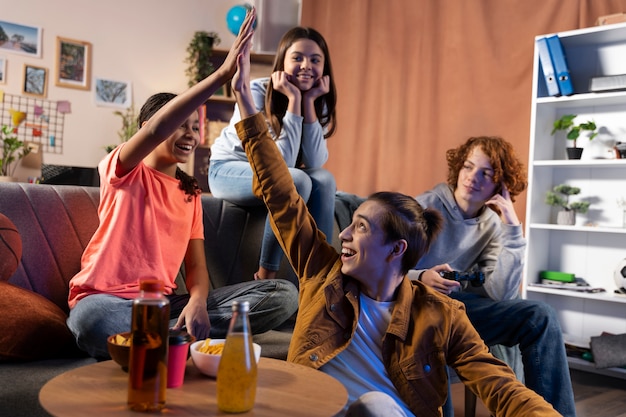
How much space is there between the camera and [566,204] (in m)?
4.09

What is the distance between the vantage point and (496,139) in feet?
8.50

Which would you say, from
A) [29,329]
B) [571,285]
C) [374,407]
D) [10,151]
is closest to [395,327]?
[374,407]

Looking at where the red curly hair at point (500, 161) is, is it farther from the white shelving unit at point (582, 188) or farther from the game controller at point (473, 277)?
the white shelving unit at point (582, 188)

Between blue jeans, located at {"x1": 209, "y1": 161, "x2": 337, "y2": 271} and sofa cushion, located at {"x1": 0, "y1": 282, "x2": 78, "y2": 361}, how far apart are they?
818 millimetres

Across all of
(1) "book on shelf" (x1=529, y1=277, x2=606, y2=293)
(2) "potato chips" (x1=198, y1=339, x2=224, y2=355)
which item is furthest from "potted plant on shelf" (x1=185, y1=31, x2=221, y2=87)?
(2) "potato chips" (x1=198, y1=339, x2=224, y2=355)

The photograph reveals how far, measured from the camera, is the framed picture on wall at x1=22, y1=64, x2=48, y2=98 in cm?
499

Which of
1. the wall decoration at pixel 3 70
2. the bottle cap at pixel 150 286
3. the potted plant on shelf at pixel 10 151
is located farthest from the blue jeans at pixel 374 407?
the wall decoration at pixel 3 70

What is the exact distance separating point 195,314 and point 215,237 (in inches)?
29.6

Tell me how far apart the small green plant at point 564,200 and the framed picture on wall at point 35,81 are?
145 inches

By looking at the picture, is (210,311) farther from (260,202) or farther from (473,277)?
(473,277)

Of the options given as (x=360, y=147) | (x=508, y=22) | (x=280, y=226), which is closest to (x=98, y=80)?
(x=360, y=147)

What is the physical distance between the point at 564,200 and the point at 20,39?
3954 millimetres

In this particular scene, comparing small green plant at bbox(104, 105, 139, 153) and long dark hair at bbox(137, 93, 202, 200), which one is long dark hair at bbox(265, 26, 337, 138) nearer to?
long dark hair at bbox(137, 93, 202, 200)

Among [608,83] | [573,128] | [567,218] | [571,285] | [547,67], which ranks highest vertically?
[547,67]
